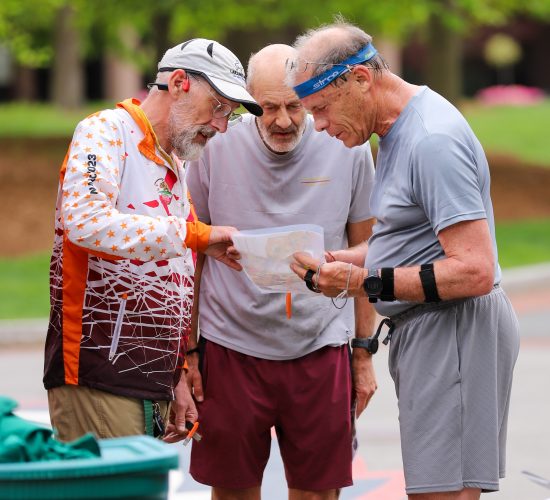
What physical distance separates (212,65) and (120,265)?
0.75m

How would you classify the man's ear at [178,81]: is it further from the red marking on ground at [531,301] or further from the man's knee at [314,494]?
the red marking on ground at [531,301]

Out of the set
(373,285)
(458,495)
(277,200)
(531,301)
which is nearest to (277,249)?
(373,285)

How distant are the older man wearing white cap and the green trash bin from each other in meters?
0.97

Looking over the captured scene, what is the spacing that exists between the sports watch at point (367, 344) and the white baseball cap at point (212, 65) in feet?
4.01

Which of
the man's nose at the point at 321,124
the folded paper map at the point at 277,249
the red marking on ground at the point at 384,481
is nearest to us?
the man's nose at the point at 321,124

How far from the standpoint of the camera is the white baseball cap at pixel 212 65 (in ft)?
14.9

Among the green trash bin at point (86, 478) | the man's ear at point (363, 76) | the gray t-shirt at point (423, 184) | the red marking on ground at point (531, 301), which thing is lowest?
the green trash bin at point (86, 478)

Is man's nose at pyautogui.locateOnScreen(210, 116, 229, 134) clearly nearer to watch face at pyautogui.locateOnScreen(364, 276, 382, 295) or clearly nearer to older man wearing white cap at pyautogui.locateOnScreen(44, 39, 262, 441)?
older man wearing white cap at pyautogui.locateOnScreen(44, 39, 262, 441)

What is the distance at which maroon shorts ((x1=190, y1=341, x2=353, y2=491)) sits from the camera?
5.23 meters

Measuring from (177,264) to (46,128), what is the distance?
2578 cm

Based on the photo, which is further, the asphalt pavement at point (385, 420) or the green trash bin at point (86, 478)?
the asphalt pavement at point (385, 420)

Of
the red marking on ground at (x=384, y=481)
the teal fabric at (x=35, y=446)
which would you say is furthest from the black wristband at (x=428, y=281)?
the red marking on ground at (x=384, y=481)

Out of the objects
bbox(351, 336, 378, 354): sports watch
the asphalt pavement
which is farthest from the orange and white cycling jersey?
the asphalt pavement

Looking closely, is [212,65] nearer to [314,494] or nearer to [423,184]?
[423,184]
